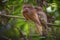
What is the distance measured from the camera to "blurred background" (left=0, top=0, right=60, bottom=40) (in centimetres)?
155

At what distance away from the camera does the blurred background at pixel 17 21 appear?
1.55 meters

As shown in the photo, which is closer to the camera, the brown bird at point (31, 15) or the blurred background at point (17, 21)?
the brown bird at point (31, 15)

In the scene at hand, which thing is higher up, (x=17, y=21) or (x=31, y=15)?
(x=31, y=15)

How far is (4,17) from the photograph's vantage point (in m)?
1.59

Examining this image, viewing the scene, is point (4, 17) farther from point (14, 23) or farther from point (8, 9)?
point (14, 23)

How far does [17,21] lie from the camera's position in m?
1.81

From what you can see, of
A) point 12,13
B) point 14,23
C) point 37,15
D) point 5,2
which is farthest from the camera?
point 14,23

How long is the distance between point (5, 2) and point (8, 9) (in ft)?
0.28

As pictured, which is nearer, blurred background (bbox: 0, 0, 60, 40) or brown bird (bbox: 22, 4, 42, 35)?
brown bird (bbox: 22, 4, 42, 35)

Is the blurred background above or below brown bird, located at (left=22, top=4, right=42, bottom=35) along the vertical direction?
below

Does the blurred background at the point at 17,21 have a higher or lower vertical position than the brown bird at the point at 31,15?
lower

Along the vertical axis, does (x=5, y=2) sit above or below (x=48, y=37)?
above

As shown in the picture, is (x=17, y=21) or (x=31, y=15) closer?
(x=31, y=15)

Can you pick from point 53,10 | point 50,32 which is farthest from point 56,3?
point 50,32
